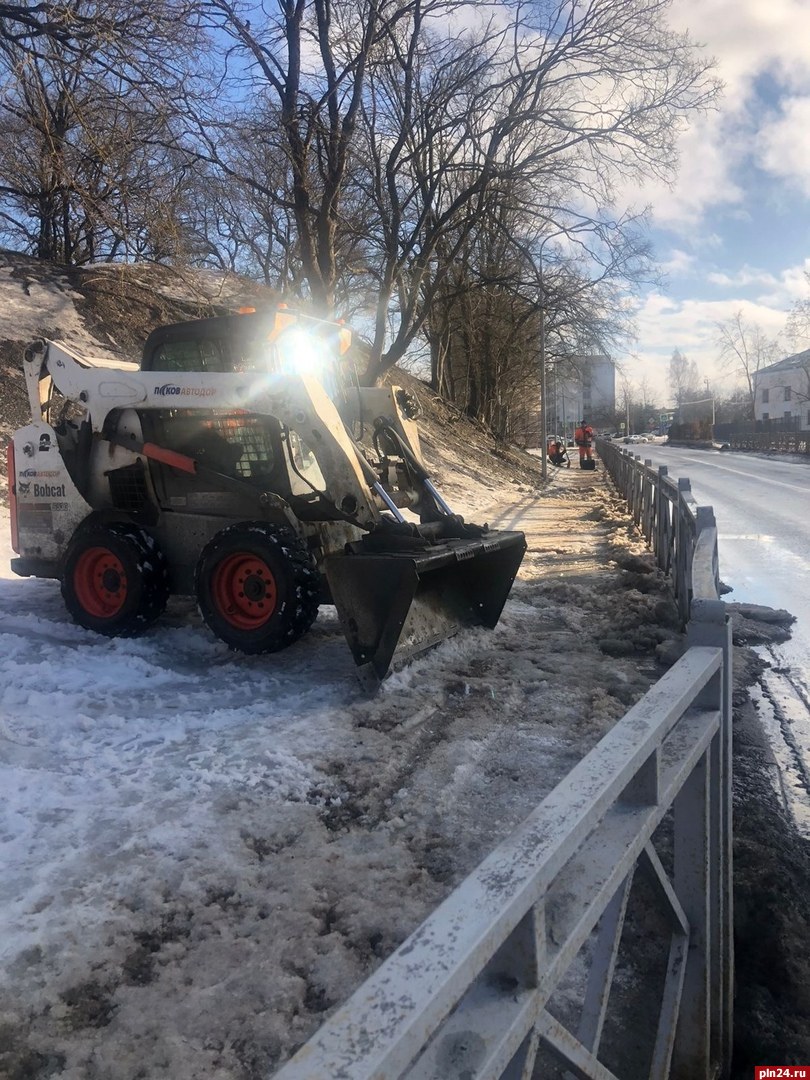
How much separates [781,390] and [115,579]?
89.5 meters

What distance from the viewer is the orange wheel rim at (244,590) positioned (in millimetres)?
6305

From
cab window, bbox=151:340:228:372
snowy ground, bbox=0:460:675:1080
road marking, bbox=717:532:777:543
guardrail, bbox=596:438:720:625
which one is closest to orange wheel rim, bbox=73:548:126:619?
snowy ground, bbox=0:460:675:1080

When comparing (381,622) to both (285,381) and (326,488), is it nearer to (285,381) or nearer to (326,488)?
(326,488)

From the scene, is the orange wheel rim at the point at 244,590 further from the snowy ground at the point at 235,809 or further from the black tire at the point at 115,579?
Result: the black tire at the point at 115,579

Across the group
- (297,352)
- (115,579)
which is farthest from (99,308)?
(297,352)

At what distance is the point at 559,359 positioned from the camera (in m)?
38.4

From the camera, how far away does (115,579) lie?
699 centimetres

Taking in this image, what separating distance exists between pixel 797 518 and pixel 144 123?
40.8 ft

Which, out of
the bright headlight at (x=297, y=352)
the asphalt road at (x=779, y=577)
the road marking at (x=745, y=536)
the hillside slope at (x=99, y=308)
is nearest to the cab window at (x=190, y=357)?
the bright headlight at (x=297, y=352)

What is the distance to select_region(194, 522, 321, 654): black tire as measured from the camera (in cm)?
611

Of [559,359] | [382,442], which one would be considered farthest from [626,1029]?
[559,359]

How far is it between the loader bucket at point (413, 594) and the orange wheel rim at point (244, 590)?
2.64ft

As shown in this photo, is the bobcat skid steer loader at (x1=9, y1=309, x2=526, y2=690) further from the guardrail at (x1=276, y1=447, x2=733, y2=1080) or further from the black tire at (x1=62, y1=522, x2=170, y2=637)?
the guardrail at (x1=276, y1=447, x2=733, y2=1080)

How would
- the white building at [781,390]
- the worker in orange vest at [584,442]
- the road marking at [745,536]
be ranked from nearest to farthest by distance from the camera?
the road marking at [745,536]
the worker in orange vest at [584,442]
the white building at [781,390]
